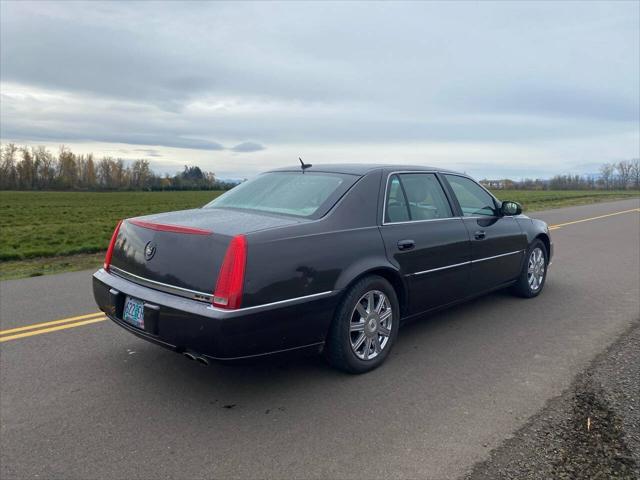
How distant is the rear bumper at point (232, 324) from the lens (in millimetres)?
3064

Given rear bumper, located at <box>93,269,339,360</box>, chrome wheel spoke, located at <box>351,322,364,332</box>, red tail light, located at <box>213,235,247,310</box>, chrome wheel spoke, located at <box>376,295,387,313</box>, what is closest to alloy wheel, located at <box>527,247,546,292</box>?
chrome wheel spoke, located at <box>376,295,387,313</box>

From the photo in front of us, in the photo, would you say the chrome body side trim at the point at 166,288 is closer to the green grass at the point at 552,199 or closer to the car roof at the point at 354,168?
the car roof at the point at 354,168

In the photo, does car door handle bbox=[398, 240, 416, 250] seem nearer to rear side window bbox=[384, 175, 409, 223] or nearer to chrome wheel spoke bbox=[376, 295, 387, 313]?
rear side window bbox=[384, 175, 409, 223]

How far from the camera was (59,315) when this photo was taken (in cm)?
525

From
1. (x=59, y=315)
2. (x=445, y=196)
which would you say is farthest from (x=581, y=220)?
(x=59, y=315)

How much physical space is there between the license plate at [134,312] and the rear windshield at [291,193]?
1.17 meters

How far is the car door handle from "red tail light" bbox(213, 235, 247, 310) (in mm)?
1430

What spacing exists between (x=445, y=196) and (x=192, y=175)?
93.9 metres

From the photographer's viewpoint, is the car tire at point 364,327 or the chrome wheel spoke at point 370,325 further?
the chrome wheel spoke at point 370,325

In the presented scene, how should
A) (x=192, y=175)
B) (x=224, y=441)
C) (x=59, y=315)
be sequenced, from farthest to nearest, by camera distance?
(x=192, y=175) → (x=59, y=315) → (x=224, y=441)

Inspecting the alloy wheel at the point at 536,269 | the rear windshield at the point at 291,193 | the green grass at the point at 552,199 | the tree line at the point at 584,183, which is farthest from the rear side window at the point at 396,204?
the tree line at the point at 584,183

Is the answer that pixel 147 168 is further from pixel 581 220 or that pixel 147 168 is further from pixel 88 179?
pixel 581 220

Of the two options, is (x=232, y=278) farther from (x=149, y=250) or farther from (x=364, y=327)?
(x=364, y=327)

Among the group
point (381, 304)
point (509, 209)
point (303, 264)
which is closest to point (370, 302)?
point (381, 304)
